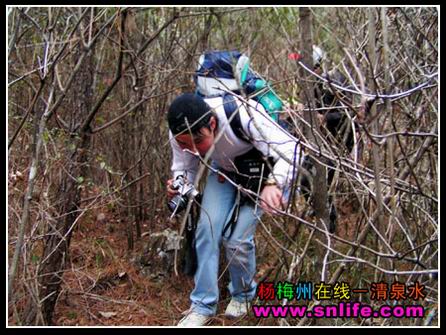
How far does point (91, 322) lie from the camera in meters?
3.29

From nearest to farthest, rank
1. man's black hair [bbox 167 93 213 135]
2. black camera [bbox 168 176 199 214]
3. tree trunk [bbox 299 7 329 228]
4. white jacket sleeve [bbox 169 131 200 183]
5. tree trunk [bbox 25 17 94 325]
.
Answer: tree trunk [bbox 299 7 329 228], tree trunk [bbox 25 17 94 325], man's black hair [bbox 167 93 213 135], black camera [bbox 168 176 199 214], white jacket sleeve [bbox 169 131 200 183]

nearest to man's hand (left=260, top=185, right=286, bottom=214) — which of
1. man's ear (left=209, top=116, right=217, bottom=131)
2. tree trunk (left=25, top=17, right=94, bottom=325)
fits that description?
man's ear (left=209, top=116, right=217, bottom=131)

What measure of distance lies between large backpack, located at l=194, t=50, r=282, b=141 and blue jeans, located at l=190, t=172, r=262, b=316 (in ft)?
1.32

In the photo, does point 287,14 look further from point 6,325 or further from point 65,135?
point 6,325

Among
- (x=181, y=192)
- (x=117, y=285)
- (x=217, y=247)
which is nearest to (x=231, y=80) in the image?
(x=181, y=192)

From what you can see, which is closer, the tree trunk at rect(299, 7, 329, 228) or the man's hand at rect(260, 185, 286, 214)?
the tree trunk at rect(299, 7, 329, 228)

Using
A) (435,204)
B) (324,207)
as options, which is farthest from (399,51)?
(324,207)

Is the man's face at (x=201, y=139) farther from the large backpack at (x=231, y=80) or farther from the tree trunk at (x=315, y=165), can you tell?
the tree trunk at (x=315, y=165)

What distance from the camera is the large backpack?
3.05m

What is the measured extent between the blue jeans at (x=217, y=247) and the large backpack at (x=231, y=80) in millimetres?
402

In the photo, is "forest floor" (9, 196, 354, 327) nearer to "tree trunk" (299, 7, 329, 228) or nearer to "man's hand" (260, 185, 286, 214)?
"man's hand" (260, 185, 286, 214)

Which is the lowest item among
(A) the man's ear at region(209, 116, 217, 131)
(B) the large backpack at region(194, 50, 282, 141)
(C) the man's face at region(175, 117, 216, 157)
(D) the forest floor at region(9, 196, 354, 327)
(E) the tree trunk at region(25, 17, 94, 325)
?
(D) the forest floor at region(9, 196, 354, 327)

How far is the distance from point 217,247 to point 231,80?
0.94 m

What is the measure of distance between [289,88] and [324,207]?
5.30 ft
